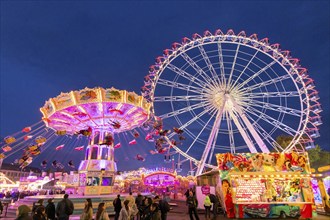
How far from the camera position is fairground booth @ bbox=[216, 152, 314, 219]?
11.1 meters

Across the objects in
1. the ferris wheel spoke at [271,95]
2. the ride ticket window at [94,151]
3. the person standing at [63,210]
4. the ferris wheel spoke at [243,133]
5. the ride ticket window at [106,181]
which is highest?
the ferris wheel spoke at [271,95]

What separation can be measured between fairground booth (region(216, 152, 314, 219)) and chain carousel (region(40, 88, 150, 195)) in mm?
9654

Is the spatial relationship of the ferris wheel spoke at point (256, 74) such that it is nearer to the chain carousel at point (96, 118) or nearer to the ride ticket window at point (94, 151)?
the chain carousel at point (96, 118)

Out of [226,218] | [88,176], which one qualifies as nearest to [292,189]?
[226,218]

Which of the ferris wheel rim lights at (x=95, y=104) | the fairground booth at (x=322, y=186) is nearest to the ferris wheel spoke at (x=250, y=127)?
the fairground booth at (x=322, y=186)

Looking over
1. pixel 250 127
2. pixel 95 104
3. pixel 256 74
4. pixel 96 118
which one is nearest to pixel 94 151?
pixel 96 118

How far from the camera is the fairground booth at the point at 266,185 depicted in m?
11.1

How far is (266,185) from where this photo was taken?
1159cm

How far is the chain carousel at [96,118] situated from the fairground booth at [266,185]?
9.65 meters

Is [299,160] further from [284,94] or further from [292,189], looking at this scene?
[284,94]

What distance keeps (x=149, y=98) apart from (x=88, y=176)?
28.5 feet

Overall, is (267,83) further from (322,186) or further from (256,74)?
(322,186)

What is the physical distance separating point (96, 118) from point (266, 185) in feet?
46.5

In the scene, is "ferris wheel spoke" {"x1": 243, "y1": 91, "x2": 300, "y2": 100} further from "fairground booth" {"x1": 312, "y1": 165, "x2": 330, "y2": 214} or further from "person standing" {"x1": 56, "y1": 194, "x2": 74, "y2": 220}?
"person standing" {"x1": 56, "y1": 194, "x2": 74, "y2": 220}
